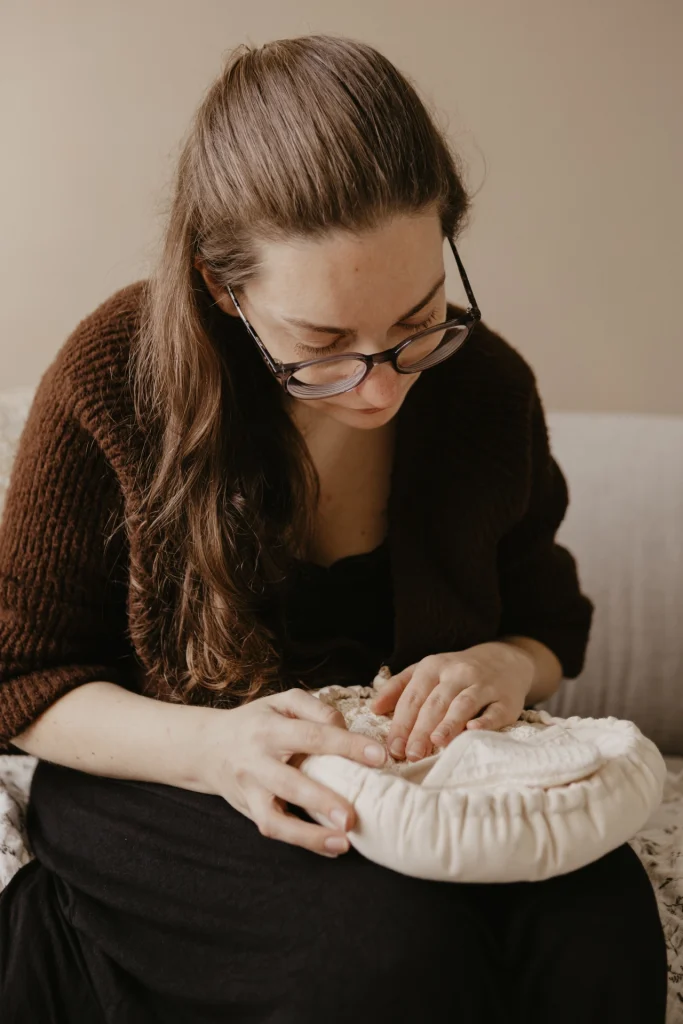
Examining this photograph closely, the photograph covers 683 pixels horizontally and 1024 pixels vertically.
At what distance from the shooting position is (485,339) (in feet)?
3.81

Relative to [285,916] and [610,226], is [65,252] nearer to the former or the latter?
[610,226]

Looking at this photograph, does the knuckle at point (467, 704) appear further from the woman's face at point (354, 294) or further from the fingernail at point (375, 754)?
the woman's face at point (354, 294)

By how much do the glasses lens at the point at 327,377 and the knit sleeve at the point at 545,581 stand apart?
411 mm

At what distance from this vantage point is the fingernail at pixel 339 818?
29.1 inches

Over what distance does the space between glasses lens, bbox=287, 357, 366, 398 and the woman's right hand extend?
0.26m

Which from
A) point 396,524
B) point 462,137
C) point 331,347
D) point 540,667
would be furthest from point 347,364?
point 462,137

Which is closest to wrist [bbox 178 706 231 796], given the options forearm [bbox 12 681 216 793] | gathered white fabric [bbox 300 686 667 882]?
forearm [bbox 12 681 216 793]

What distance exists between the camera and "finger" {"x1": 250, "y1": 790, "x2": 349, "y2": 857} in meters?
0.76

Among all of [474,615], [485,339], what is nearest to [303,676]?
[474,615]

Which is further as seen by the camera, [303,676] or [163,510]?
[303,676]

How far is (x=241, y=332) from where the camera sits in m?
1.02

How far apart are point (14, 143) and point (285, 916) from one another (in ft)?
4.26

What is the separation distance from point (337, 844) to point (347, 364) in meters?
0.40

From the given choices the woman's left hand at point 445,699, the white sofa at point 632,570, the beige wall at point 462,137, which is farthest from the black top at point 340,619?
the beige wall at point 462,137
